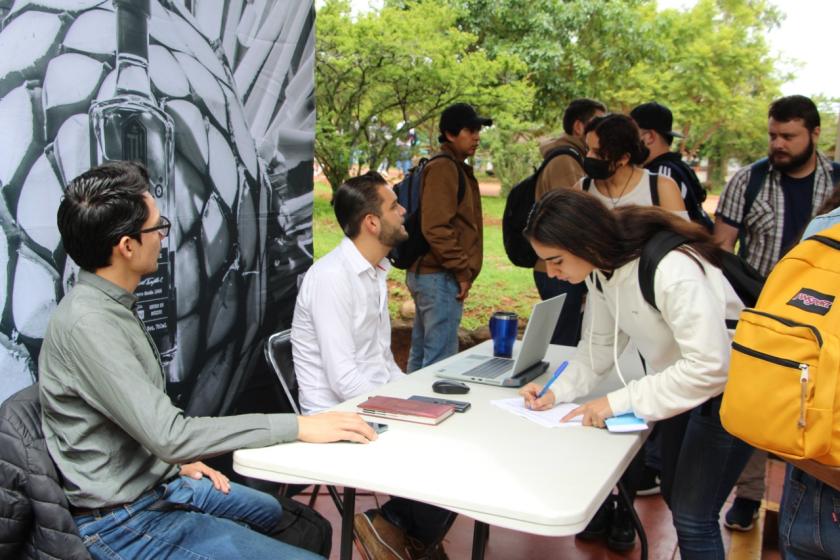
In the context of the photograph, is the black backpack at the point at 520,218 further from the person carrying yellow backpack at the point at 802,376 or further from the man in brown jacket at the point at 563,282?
the person carrying yellow backpack at the point at 802,376

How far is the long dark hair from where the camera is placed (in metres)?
1.96

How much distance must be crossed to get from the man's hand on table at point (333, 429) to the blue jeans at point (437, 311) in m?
2.10

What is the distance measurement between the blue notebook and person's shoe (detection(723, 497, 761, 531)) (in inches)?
62.5

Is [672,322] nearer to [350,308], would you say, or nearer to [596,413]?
[596,413]

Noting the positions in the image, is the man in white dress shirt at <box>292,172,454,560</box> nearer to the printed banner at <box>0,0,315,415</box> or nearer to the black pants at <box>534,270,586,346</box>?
the printed banner at <box>0,0,315,415</box>

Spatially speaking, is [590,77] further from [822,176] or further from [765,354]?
[765,354]

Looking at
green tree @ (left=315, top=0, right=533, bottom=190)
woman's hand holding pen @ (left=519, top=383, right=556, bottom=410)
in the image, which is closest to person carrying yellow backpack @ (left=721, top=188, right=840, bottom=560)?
woman's hand holding pen @ (left=519, top=383, right=556, bottom=410)

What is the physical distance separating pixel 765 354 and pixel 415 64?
17.6ft

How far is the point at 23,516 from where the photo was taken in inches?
59.9

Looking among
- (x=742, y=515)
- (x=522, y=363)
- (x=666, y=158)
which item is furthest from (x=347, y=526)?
(x=666, y=158)

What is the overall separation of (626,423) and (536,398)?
30 centimetres

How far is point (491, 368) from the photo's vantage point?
262 centimetres

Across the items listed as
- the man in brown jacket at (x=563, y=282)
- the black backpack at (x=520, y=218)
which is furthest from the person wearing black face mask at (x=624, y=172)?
the black backpack at (x=520, y=218)

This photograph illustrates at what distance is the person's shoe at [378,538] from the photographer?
2301 mm
